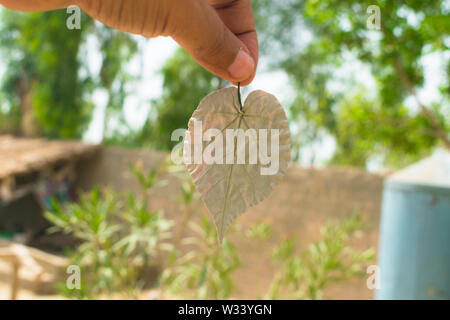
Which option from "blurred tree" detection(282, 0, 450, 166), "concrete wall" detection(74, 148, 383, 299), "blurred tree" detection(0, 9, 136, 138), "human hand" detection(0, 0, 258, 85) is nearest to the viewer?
"human hand" detection(0, 0, 258, 85)

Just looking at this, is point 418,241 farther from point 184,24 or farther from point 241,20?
point 184,24

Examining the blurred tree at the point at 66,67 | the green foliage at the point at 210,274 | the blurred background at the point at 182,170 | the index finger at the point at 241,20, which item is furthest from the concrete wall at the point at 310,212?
the blurred tree at the point at 66,67

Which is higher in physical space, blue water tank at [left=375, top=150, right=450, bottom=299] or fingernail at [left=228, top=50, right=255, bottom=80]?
fingernail at [left=228, top=50, right=255, bottom=80]

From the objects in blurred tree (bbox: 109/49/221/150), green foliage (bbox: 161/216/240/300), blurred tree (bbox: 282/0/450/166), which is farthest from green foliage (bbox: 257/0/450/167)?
blurred tree (bbox: 109/49/221/150)

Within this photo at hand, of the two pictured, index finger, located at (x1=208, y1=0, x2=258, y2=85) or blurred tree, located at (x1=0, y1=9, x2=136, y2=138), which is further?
blurred tree, located at (x1=0, y1=9, x2=136, y2=138)

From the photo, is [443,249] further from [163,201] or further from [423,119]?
[163,201]

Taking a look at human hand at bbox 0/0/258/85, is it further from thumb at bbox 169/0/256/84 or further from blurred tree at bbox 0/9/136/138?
blurred tree at bbox 0/9/136/138

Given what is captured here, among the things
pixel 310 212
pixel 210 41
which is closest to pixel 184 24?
pixel 210 41
